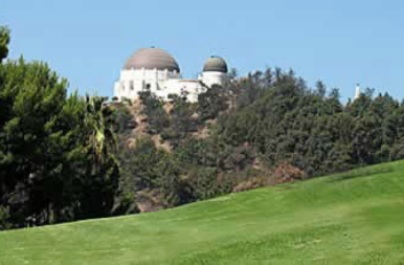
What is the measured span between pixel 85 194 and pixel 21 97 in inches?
328

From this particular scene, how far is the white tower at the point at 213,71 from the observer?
168 metres

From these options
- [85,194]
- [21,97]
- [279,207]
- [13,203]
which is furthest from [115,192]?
[279,207]

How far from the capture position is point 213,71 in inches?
6629

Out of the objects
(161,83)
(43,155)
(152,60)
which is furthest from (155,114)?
(43,155)

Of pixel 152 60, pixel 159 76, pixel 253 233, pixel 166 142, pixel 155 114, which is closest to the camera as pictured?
pixel 253 233

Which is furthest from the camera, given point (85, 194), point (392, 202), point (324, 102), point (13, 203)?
point (324, 102)

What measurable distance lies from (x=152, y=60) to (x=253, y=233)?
15606 cm

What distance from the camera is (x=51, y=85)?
138 feet

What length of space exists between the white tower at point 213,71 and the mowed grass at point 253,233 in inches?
5584

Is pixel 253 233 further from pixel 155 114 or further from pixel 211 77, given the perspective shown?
pixel 211 77

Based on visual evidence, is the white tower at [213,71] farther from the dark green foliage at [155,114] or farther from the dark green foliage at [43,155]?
the dark green foliage at [43,155]

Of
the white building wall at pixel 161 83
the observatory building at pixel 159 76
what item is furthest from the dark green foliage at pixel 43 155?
the observatory building at pixel 159 76

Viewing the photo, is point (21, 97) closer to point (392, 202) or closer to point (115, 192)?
point (115, 192)

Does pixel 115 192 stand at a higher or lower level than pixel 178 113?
lower
